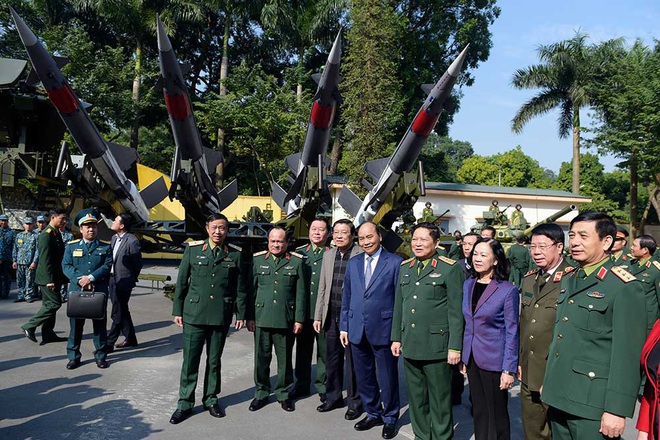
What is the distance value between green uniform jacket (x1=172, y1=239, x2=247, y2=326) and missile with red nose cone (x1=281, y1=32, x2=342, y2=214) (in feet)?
12.9

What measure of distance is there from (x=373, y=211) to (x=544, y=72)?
20383 mm

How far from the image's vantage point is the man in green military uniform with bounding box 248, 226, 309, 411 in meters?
4.23

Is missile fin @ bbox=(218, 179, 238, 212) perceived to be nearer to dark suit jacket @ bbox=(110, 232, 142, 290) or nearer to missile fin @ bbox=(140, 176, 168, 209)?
missile fin @ bbox=(140, 176, 168, 209)

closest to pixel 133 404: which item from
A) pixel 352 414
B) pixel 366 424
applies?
pixel 352 414

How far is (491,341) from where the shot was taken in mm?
3148

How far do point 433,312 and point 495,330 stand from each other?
44cm

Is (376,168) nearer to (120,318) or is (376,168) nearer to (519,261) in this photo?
(519,261)

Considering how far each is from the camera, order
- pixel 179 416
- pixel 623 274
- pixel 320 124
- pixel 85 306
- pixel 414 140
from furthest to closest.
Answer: pixel 320 124
pixel 414 140
pixel 85 306
pixel 179 416
pixel 623 274

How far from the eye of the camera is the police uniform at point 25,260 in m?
8.68

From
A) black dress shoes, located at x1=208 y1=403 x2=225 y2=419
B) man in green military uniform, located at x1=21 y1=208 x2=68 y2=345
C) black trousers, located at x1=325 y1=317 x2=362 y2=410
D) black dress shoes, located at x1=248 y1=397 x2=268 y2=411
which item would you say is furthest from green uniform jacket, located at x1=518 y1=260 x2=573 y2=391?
man in green military uniform, located at x1=21 y1=208 x2=68 y2=345

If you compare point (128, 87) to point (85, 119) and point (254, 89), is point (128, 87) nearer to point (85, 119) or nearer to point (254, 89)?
point (254, 89)

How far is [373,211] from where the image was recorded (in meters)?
9.04

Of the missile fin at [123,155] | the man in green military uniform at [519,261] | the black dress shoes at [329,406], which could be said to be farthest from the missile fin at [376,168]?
the black dress shoes at [329,406]

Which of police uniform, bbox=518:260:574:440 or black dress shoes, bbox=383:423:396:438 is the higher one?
police uniform, bbox=518:260:574:440
